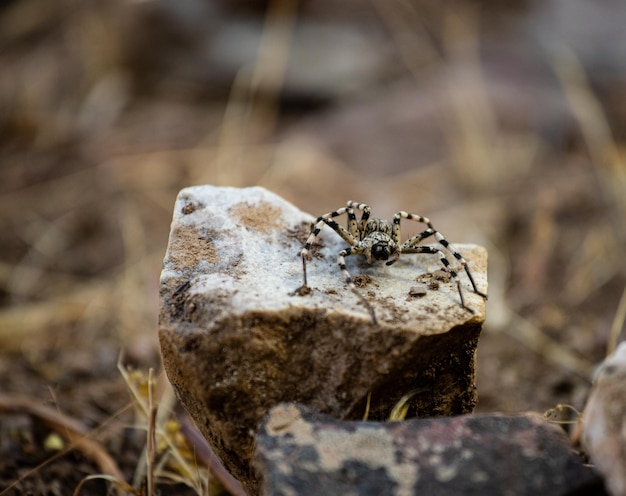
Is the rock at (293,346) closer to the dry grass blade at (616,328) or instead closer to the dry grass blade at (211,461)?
the dry grass blade at (211,461)

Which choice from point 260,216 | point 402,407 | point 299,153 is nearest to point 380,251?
point 260,216

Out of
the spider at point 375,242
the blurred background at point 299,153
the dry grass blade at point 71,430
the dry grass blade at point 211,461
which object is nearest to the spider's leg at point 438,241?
the spider at point 375,242

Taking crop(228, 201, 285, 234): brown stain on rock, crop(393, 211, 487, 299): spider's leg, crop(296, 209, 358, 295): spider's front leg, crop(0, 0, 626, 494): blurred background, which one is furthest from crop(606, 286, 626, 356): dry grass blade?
crop(228, 201, 285, 234): brown stain on rock

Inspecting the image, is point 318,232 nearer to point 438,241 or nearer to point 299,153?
point 438,241

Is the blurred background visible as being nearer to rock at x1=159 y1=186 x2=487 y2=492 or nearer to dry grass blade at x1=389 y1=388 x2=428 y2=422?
rock at x1=159 y1=186 x2=487 y2=492

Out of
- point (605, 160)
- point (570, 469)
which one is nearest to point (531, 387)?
point (570, 469)
